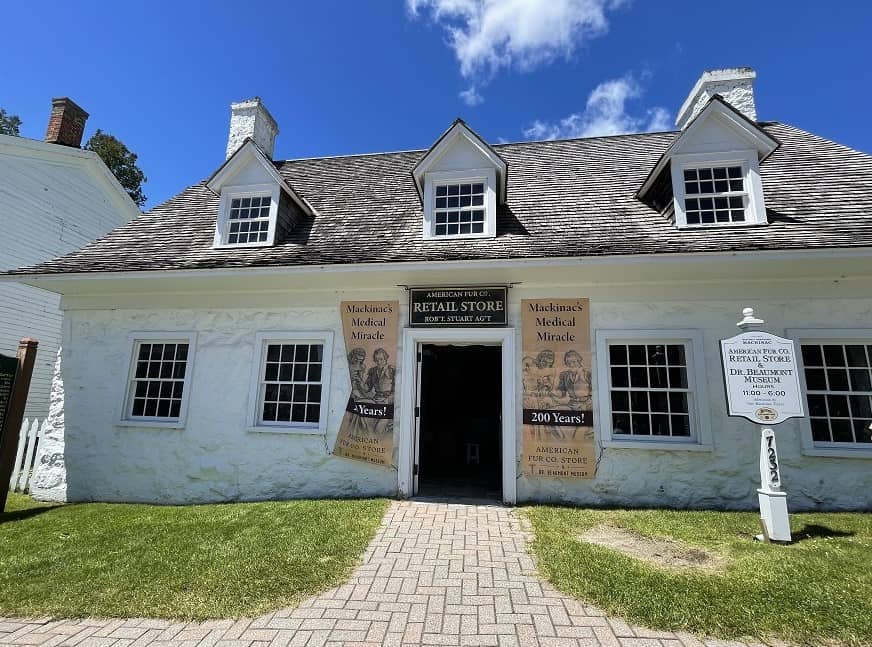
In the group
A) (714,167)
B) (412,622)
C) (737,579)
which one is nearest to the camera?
(412,622)

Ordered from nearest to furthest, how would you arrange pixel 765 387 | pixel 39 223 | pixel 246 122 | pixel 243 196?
pixel 765 387
pixel 243 196
pixel 246 122
pixel 39 223

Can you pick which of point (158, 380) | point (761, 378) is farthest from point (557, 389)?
point (158, 380)

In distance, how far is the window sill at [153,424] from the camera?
802cm

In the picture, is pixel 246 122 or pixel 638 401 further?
pixel 246 122

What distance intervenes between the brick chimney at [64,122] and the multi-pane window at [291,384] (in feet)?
37.7

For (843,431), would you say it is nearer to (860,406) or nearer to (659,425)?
(860,406)

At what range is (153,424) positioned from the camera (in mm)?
8094

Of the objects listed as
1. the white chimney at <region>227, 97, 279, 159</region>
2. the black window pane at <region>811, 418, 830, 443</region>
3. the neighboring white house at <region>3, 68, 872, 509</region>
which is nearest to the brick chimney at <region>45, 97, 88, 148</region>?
the white chimney at <region>227, 97, 279, 159</region>

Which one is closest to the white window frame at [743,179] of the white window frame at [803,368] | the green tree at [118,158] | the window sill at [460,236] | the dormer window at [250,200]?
the white window frame at [803,368]

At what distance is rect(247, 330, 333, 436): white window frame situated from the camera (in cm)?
766

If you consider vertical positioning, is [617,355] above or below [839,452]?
above

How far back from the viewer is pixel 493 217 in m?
8.17

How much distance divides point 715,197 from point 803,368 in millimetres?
3417

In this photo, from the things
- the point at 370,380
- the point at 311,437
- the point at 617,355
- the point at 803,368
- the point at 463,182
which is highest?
the point at 463,182
